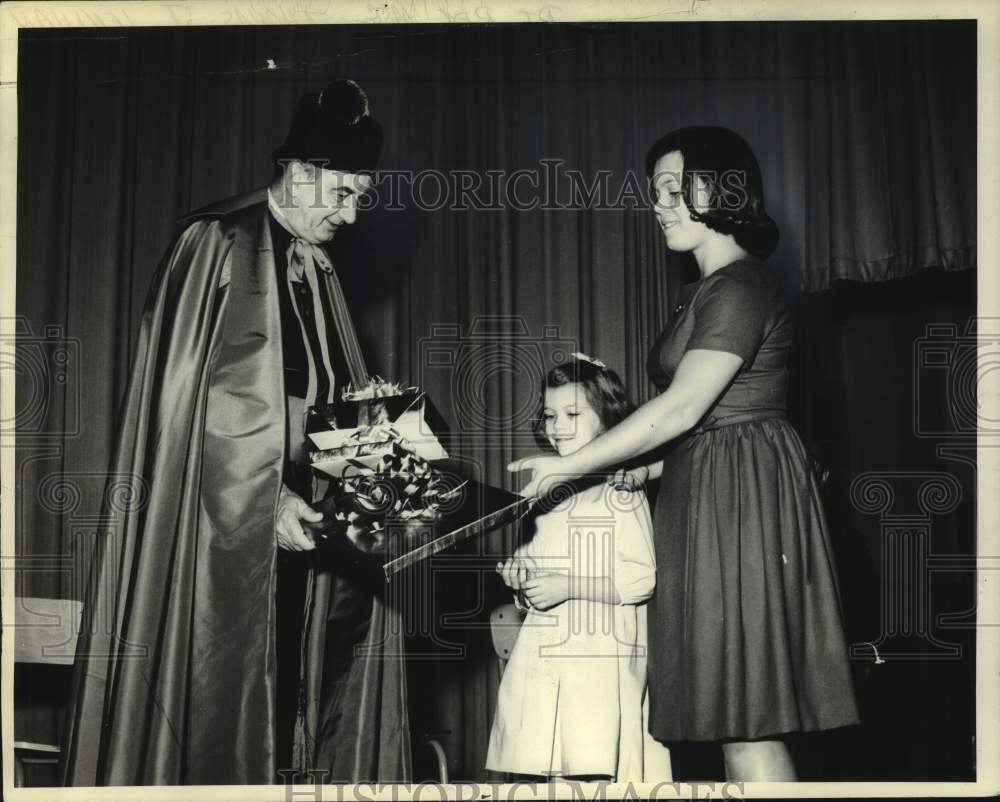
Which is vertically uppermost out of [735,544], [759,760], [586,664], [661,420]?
[661,420]

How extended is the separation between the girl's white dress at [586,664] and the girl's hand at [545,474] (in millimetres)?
51

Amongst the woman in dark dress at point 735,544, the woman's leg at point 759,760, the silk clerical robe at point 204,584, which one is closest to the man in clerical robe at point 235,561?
the silk clerical robe at point 204,584

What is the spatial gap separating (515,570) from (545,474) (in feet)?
→ 0.76

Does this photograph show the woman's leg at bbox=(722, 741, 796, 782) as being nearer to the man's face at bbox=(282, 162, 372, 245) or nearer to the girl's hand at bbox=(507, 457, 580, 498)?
the girl's hand at bbox=(507, 457, 580, 498)

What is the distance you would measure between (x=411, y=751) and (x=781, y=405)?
1.15 metres

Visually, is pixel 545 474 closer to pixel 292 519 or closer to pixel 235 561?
pixel 292 519

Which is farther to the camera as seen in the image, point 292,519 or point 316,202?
point 316,202

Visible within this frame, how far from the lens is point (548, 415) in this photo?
9.05 ft

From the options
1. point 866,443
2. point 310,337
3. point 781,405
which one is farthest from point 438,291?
point 866,443

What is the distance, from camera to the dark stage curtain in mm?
2805

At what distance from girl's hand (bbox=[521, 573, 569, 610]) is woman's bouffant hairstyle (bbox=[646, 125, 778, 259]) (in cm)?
88

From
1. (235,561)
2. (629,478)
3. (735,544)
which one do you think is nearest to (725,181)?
(629,478)

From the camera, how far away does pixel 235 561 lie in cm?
267

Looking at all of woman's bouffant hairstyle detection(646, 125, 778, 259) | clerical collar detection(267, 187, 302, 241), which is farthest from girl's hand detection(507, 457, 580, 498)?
clerical collar detection(267, 187, 302, 241)
